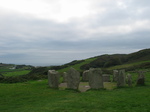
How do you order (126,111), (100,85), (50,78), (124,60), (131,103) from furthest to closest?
(124,60) < (50,78) < (100,85) < (131,103) < (126,111)

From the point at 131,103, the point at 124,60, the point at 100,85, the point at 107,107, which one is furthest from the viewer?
the point at 124,60

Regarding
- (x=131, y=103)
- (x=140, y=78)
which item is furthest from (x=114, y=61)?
(x=131, y=103)

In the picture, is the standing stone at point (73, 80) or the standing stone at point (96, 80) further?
the standing stone at point (73, 80)

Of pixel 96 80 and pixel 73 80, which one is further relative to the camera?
pixel 73 80

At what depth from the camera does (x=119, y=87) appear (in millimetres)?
18422

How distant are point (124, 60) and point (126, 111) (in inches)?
2706

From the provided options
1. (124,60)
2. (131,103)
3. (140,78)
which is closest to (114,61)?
(124,60)

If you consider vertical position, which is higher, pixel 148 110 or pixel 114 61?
pixel 114 61

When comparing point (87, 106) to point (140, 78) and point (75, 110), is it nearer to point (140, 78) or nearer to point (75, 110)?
point (75, 110)

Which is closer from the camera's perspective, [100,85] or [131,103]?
[131,103]

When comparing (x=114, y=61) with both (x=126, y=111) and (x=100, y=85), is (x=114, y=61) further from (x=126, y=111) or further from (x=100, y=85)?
(x=126, y=111)

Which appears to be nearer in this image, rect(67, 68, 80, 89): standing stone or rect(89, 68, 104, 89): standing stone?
rect(89, 68, 104, 89): standing stone

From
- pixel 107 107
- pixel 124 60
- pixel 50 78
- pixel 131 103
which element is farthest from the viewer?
pixel 124 60

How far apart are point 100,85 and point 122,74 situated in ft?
9.41
